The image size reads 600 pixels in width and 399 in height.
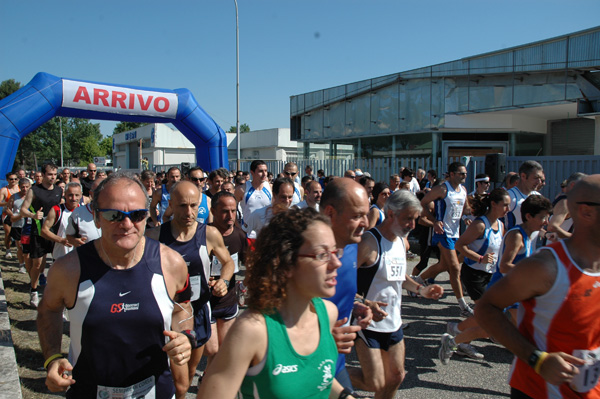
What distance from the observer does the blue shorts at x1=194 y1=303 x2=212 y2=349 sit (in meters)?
3.67

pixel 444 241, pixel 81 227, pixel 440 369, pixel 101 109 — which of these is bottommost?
pixel 440 369

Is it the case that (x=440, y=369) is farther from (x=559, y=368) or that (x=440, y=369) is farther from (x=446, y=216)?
(x=446, y=216)

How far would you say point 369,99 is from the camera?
22922 mm

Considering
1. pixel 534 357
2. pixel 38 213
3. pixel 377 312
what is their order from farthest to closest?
pixel 38 213 < pixel 377 312 < pixel 534 357

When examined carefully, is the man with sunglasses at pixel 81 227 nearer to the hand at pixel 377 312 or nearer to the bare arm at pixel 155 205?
the bare arm at pixel 155 205

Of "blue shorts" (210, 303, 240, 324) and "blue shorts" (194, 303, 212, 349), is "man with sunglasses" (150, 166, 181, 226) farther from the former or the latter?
"blue shorts" (194, 303, 212, 349)

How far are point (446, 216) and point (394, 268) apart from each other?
427 centimetres

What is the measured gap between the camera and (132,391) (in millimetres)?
2170

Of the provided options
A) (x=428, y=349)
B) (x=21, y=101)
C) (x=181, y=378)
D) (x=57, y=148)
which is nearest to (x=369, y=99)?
(x=21, y=101)

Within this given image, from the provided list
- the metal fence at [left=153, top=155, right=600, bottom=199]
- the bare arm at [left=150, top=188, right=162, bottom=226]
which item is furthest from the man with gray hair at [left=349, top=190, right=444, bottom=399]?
the metal fence at [left=153, top=155, right=600, bottom=199]

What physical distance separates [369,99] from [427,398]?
20.3m

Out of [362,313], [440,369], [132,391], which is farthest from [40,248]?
[362,313]

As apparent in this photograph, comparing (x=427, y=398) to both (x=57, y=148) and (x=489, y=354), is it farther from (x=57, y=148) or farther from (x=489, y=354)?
(x=57, y=148)

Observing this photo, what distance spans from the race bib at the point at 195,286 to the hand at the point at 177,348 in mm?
1480
